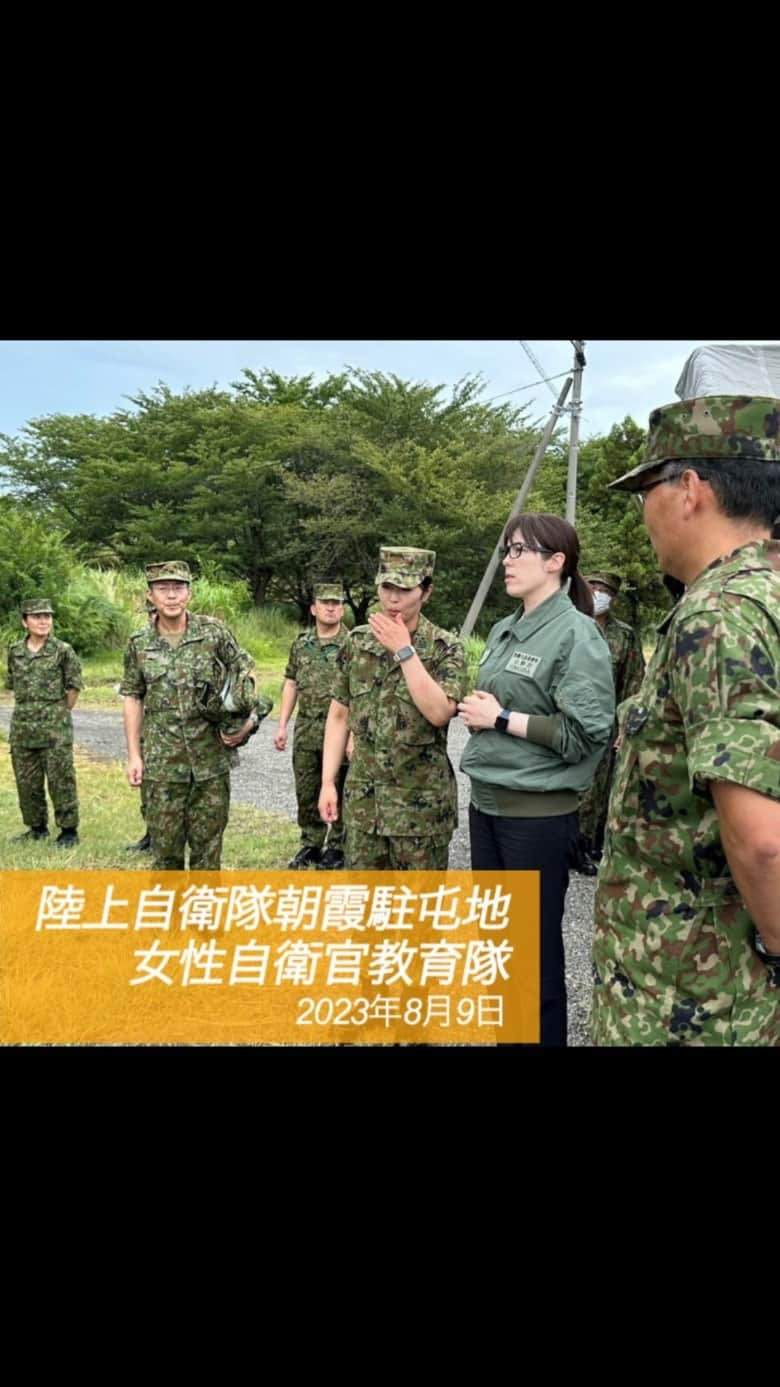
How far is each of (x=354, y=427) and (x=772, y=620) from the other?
66.0 ft

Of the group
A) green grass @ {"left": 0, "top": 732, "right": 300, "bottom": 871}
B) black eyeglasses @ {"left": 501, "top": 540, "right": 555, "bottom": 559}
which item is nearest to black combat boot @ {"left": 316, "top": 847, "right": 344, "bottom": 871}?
green grass @ {"left": 0, "top": 732, "right": 300, "bottom": 871}

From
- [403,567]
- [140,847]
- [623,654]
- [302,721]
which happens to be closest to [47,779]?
[140,847]

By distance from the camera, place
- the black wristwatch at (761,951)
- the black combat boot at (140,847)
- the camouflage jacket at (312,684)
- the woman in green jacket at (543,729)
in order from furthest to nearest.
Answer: the black combat boot at (140,847) < the camouflage jacket at (312,684) < the woman in green jacket at (543,729) < the black wristwatch at (761,951)

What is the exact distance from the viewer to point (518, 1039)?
2.70 metres

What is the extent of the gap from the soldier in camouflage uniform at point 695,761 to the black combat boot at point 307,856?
12.9ft

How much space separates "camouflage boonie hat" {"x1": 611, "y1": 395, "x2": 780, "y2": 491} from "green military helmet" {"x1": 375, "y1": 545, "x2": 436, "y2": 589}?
1453 millimetres

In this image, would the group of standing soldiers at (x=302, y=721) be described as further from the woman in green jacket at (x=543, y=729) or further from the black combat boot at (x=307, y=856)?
the woman in green jacket at (x=543, y=729)

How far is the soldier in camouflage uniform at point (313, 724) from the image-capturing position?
539 centimetres

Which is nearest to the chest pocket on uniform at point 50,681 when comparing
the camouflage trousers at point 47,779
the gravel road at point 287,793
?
the camouflage trousers at point 47,779

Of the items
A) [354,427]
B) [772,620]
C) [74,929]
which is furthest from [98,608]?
[772,620]

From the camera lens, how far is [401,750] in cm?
297

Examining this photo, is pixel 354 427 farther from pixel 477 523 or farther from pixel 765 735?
pixel 765 735

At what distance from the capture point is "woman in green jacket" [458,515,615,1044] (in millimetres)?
2523

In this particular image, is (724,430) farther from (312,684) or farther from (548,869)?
(312,684)
